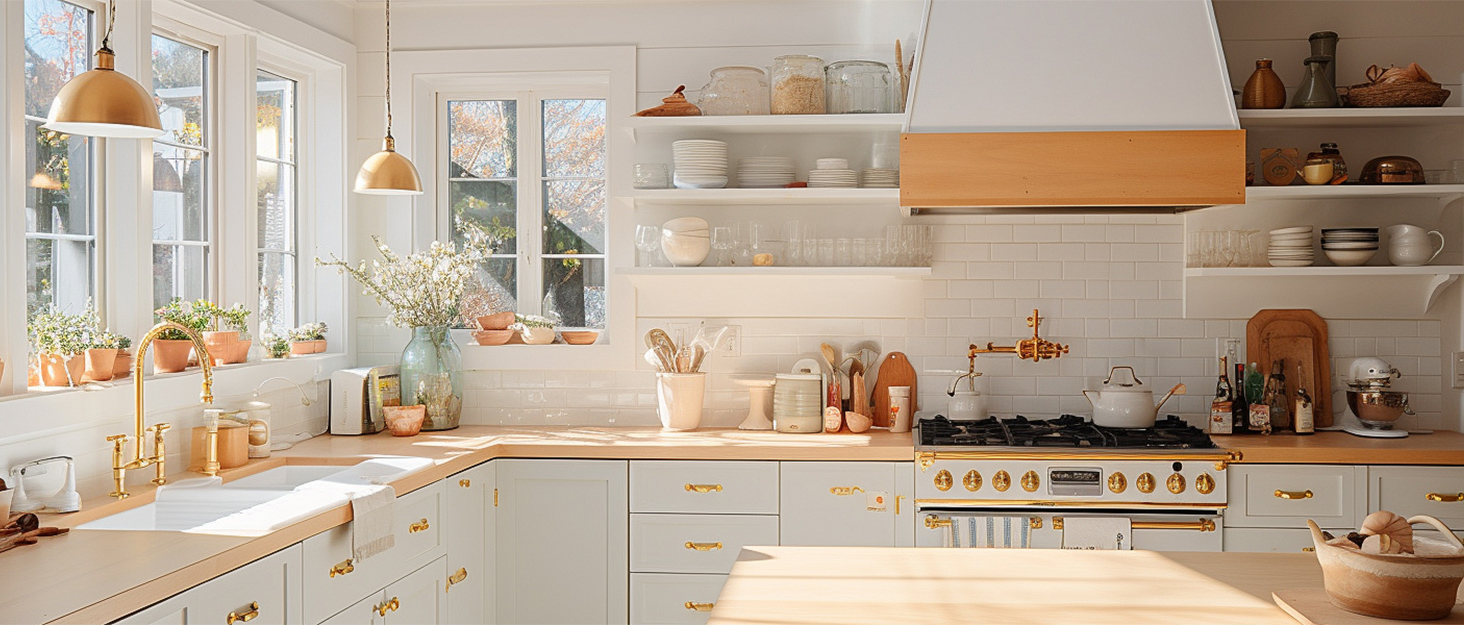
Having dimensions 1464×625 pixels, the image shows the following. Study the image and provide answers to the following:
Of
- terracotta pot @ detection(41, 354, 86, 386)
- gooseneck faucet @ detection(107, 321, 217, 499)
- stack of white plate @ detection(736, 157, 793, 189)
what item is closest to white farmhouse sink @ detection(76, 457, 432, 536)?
gooseneck faucet @ detection(107, 321, 217, 499)

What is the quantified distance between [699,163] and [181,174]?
182cm

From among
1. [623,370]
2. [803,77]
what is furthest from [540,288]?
[803,77]

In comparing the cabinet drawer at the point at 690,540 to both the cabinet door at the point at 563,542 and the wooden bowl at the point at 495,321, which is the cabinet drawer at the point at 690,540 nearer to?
the cabinet door at the point at 563,542

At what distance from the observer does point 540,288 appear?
469cm

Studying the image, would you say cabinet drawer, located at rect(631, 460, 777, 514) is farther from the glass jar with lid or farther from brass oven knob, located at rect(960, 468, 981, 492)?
the glass jar with lid

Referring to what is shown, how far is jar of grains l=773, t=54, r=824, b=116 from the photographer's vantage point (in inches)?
163

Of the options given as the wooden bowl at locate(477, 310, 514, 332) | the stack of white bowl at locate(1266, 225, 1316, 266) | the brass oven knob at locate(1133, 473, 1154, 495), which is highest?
the stack of white bowl at locate(1266, 225, 1316, 266)

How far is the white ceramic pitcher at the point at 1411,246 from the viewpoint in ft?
13.4

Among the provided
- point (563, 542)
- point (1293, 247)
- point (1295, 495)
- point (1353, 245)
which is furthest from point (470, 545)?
point (1353, 245)

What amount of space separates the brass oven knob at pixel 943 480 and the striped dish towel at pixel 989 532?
0.11 m

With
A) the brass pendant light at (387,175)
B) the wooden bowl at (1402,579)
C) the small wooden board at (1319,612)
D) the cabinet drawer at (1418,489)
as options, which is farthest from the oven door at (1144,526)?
the brass pendant light at (387,175)

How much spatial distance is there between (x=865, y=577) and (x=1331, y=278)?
3.18 meters

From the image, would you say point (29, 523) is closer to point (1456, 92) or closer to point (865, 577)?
point (865, 577)

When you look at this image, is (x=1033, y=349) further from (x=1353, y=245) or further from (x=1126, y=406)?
(x=1353, y=245)
